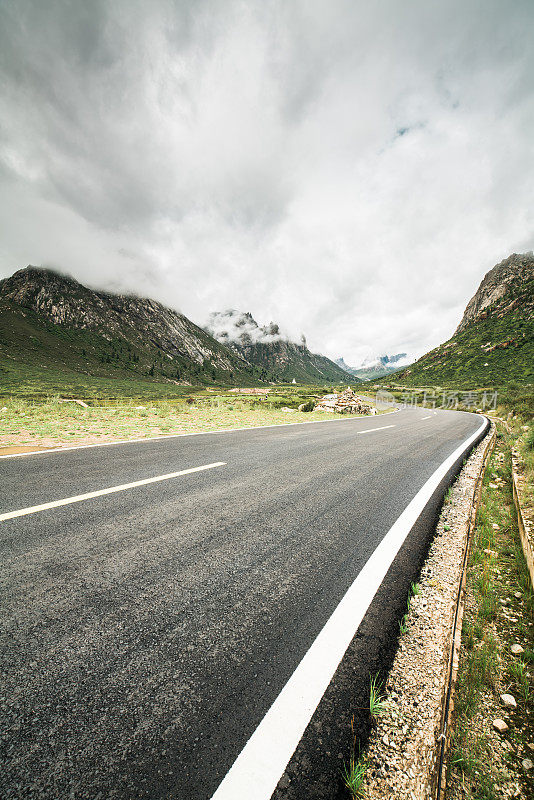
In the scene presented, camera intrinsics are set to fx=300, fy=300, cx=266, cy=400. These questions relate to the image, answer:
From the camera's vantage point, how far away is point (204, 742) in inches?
55.7

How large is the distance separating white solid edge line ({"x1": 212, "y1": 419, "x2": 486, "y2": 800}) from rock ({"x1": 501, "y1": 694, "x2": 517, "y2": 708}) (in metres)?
0.88

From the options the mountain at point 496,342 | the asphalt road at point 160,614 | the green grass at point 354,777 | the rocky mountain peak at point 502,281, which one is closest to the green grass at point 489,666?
the green grass at point 354,777

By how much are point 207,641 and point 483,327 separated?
450 feet

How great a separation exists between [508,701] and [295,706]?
1.37 m

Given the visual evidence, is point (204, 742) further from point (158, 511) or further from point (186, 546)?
point (158, 511)

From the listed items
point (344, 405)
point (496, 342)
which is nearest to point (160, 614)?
point (344, 405)

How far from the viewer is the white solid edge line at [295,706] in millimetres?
1271

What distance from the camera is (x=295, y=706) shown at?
160 centimetres

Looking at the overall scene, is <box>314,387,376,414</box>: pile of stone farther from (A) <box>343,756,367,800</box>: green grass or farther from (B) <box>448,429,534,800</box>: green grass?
(A) <box>343,756,367,800</box>: green grass

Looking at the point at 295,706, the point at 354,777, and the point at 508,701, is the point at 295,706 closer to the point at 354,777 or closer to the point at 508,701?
the point at 354,777

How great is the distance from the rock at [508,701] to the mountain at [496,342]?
234ft

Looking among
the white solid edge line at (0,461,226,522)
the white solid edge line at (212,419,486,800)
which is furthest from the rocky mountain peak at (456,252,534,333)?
the white solid edge line at (212,419,486,800)

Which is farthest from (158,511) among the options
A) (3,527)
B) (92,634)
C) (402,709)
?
(402,709)

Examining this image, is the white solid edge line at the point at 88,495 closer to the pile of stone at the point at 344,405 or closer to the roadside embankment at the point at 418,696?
the roadside embankment at the point at 418,696
